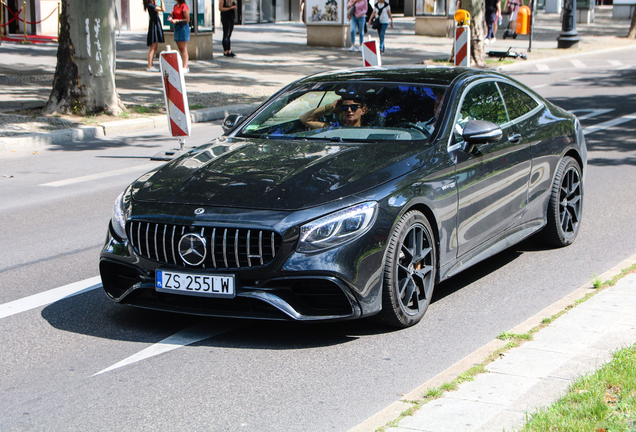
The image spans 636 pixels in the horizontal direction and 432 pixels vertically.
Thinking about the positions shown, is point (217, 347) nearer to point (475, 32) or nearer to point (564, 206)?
point (564, 206)

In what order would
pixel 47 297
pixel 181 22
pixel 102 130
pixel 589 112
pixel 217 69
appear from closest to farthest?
pixel 47 297 → pixel 102 130 → pixel 589 112 → pixel 181 22 → pixel 217 69

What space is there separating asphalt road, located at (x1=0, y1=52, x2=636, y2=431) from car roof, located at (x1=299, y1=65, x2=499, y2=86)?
57.5 inches

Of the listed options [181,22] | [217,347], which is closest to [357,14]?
[181,22]

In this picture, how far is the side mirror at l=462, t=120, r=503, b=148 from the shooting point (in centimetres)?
569

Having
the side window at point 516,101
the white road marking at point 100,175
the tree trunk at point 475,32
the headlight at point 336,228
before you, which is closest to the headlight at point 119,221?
the headlight at point 336,228

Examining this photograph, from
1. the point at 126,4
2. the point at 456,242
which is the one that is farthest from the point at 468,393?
the point at 126,4

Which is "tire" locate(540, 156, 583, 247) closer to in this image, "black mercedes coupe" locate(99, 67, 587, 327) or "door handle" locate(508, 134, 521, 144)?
"black mercedes coupe" locate(99, 67, 587, 327)

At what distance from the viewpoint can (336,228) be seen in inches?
186

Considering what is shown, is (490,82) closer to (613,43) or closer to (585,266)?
(585,266)

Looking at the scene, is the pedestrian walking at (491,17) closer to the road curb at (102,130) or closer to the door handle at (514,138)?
the road curb at (102,130)

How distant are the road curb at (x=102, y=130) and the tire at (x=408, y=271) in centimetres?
Answer: 898

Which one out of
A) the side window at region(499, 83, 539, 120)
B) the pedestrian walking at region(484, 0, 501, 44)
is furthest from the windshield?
the pedestrian walking at region(484, 0, 501, 44)

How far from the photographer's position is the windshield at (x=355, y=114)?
583 centimetres

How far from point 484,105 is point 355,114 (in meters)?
1.01
